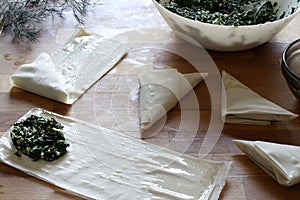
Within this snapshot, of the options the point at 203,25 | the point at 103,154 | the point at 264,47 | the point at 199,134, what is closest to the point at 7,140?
the point at 103,154

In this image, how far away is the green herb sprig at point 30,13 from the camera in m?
1.44

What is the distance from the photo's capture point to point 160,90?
119 cm

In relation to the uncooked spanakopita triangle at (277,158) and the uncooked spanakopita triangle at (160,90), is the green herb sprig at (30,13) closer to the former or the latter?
the uncooked spanakopita triangle at (160,90)

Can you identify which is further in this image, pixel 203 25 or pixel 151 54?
pixel 151 54

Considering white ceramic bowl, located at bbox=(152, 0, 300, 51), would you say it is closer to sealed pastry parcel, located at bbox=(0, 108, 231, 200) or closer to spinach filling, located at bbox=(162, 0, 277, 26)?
spinach filling, located at bbox=(162, 0, 277, 26)

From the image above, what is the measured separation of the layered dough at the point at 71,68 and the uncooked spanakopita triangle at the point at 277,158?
0.47 m

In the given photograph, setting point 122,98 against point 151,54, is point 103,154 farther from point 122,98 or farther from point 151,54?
point 151,54

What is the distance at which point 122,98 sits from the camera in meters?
1.22

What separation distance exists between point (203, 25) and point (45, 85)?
0.46 meters

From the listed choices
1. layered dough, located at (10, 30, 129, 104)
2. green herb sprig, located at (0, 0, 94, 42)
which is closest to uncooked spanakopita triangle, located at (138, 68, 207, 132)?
layered dough, located at (10, 30, 129, 104)

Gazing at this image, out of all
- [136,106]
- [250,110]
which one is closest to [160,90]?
[136,106]

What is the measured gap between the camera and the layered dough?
1.21 m

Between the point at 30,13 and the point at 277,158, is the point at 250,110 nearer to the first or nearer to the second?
the point at 277,158

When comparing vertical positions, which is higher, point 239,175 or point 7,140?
point 7,140
